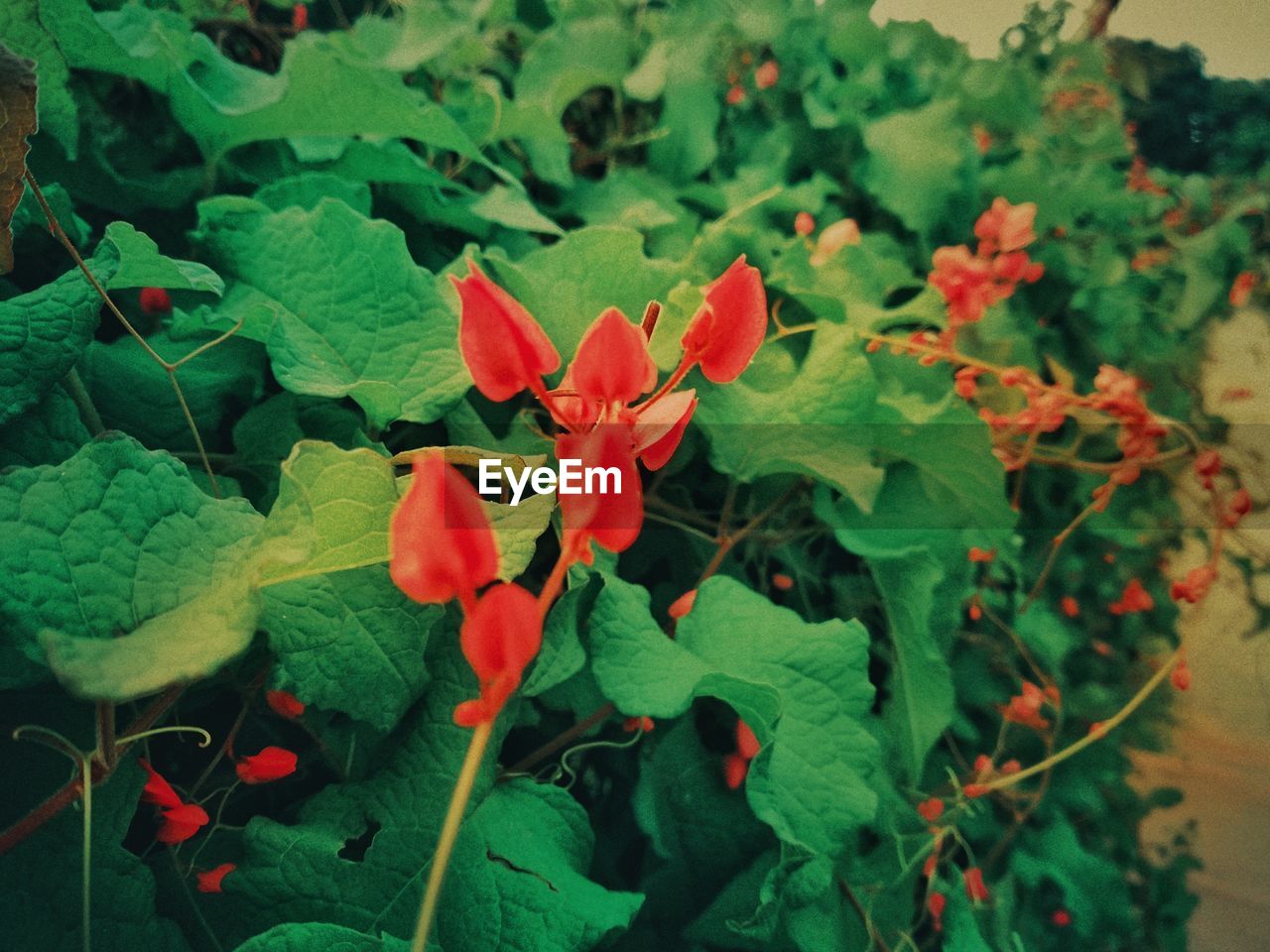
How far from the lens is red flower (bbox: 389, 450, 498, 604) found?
0.18 m

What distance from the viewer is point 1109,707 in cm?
106

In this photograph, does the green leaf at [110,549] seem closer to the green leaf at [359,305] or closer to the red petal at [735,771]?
the green leaf at [359,305]

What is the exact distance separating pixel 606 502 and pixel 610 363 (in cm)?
5

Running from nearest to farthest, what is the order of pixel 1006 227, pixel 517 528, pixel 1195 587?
pixel 517 528, pixel 1195 587, pixel 1006 227

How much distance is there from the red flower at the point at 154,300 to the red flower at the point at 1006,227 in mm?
667

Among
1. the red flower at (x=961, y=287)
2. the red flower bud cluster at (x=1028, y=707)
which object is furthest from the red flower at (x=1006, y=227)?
the red flower bud cluster at (x=1028, y=707)

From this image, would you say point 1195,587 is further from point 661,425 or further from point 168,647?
point 168,647

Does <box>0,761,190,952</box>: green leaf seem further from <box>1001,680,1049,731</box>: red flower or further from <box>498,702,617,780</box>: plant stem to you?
<box>1001,680,1049,731</box>: red flower

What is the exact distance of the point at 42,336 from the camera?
29 cm

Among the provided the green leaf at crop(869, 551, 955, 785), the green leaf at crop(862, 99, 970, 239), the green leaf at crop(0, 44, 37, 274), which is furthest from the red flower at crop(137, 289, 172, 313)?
the green leaf at crop(862, 99, 970, 239)

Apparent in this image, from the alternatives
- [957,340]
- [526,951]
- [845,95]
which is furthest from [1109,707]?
[526,951]

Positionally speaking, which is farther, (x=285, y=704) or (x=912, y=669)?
(x=912, y=669)

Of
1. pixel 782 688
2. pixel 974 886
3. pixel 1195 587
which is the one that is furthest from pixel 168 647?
pixel 1195 587

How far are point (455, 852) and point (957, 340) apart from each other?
2.19 feet
